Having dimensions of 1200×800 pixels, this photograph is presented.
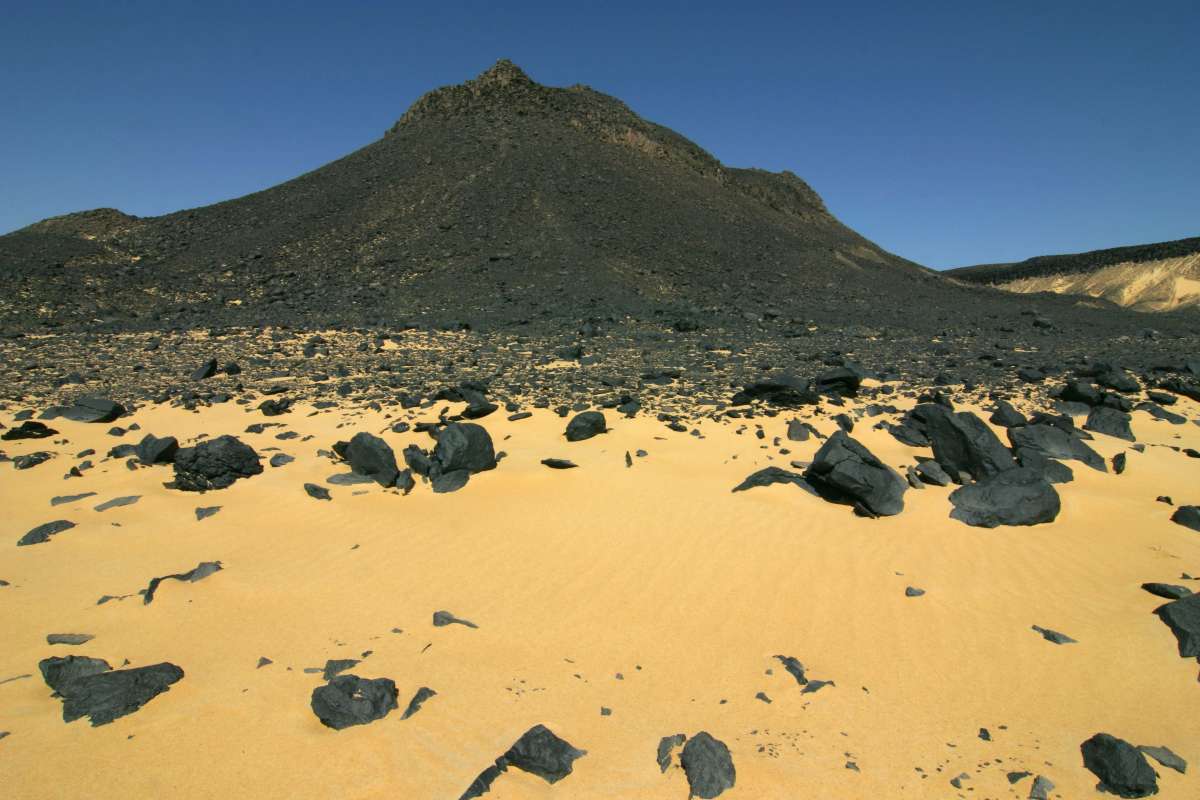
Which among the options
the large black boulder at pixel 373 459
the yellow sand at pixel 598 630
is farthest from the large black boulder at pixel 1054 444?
the large black boulder at pixel 373 459

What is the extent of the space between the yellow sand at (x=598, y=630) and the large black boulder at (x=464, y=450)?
24 centimetres

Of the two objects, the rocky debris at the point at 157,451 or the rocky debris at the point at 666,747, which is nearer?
the rocky debris at the point at 666,747

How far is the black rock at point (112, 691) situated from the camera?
373 cm

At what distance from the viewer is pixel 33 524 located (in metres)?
6.55

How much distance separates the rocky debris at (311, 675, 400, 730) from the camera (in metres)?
3.78

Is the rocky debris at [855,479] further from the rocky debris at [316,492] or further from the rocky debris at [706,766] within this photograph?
the rocky debris at [316,492]

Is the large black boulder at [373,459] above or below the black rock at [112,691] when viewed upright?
above

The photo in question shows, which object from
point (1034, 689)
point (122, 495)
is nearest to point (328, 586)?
point (122, 495)

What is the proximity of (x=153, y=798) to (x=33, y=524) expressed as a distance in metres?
4.90

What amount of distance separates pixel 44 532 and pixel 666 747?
634 centimetres

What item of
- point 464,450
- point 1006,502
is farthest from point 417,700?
point 1006,502

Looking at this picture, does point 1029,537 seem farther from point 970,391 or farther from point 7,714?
point 7,714

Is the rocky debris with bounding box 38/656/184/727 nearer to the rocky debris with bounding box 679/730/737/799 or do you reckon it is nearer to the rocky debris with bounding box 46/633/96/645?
the rocky debris with bounding box 46/633/96/645

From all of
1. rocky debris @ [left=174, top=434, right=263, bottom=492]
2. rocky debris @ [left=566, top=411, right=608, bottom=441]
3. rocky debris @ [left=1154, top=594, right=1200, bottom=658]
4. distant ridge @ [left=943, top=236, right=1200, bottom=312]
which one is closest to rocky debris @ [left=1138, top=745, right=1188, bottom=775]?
rocky debris @ [left=1154, top=594, right=1200, bottom=658]
